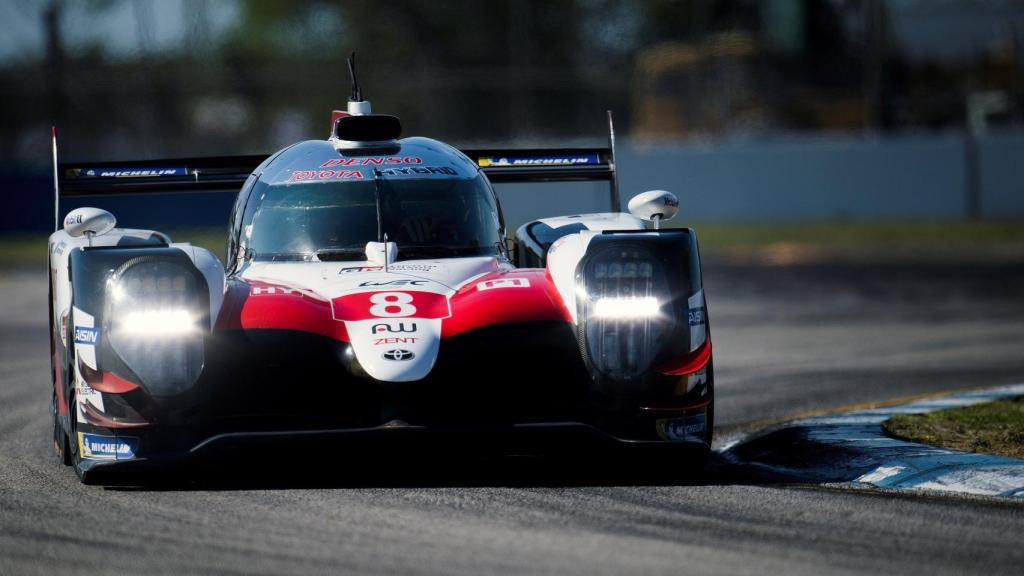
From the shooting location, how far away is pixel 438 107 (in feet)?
105

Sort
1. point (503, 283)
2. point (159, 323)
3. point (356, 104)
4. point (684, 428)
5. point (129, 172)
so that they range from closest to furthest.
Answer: point (159, 323), point (684, 428), point (503, 283), point (129, 172), point (356, 104)

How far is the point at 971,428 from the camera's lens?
8.41 metres

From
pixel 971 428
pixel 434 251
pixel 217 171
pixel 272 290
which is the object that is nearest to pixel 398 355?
pixel 272 290

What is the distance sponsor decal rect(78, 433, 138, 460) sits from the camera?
21.8ft

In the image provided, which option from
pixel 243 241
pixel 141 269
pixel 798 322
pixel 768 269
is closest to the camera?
pixel 141 269

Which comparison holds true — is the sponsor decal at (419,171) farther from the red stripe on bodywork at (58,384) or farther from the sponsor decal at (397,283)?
the red stripe on bodywork at (58,384)

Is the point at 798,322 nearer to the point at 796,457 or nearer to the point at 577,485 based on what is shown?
the point at 796,457

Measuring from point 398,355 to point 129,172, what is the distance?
300 cm

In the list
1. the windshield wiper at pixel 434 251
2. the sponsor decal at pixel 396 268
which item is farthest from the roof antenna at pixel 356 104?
the sponsor decal at pixel 396 268

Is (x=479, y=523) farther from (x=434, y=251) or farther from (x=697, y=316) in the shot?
(x=434, y=251)

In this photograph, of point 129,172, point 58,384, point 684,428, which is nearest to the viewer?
point 684,428

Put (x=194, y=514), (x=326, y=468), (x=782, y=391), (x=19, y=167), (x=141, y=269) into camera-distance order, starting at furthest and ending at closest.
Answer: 1. (x=19, y=167)
2. (x=782, y=391)
3. (x=326, y=468)
4. (x=141, y=269)
5. (x=194, y=514)

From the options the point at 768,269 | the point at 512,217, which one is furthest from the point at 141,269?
the point at 512,217

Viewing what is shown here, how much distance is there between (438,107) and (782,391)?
72.1 ft
